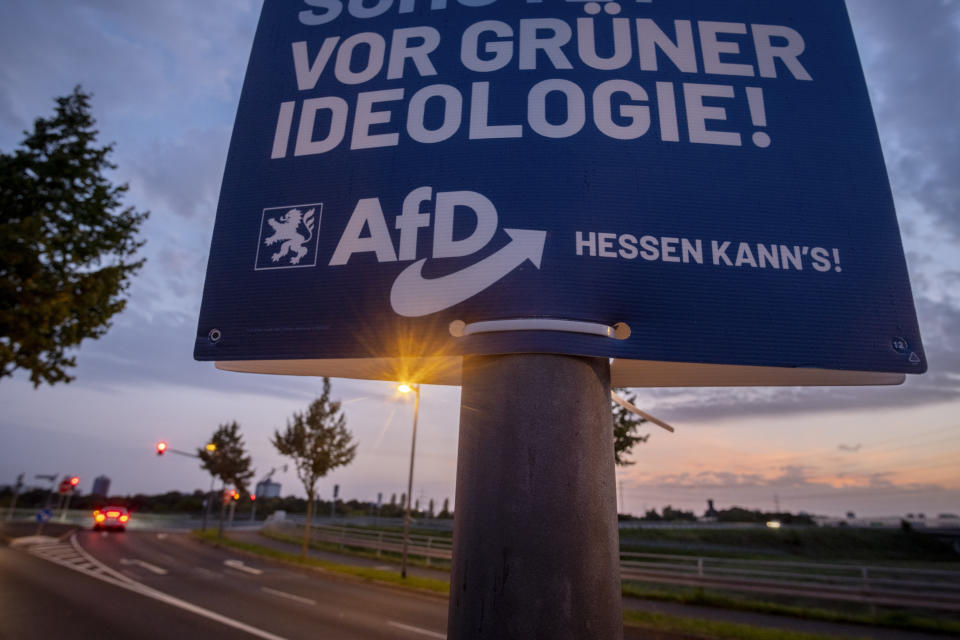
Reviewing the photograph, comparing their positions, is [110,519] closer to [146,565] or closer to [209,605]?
[146,565]

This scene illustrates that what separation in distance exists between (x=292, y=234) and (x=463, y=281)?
1.23m

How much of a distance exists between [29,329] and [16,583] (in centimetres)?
725

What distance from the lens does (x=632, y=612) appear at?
1144 centimetres

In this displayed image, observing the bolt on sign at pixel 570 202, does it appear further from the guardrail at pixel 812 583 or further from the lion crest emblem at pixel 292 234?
the guardrail at pixel 812 583

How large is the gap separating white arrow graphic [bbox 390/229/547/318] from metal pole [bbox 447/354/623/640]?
0.43 metres

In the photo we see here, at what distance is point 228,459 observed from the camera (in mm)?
35969

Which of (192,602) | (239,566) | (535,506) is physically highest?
(535,506)

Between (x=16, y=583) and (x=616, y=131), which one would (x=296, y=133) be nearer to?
(x=616, y=131)

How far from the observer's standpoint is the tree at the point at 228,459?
35.6 metres

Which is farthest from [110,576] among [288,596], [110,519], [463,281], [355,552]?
[110,519]

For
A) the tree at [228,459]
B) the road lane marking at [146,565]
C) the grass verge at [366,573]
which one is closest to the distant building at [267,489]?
the tree at [228,459]

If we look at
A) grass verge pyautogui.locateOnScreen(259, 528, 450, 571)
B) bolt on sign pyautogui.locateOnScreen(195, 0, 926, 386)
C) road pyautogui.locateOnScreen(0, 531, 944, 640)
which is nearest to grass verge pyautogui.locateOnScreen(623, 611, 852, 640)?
road pyautogui.locateOnScreen(0, 531, 944, 640)

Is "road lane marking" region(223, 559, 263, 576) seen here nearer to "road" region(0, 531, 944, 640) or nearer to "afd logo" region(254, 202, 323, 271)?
"road" region(0, 531, 944, 640)

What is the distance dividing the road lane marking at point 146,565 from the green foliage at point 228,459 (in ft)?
55.5
